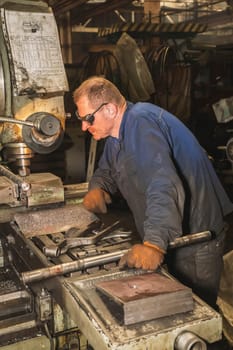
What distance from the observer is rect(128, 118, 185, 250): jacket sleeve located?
1.04m

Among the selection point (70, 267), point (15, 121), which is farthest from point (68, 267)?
point (15, 121)

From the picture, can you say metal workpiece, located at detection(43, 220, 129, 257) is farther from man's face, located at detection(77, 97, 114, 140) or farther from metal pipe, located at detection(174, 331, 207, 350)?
metal pipe, located at detection(174, 331, 207, 350)

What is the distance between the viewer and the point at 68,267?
3.08 feet

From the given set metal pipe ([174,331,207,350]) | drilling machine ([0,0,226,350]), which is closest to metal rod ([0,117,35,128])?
drilling machine ([0,0,226,350])

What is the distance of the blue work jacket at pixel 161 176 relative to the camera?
1062mm

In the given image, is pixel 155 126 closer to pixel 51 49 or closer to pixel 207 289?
pixel 51 49

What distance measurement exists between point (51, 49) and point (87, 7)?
385 cm

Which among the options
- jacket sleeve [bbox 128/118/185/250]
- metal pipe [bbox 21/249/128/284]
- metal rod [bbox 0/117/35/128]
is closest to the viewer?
metal pipe [bbox 21/249/128/284]

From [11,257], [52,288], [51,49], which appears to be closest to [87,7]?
[51,49]

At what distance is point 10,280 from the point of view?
1.35m

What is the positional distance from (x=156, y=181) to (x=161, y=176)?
18mm

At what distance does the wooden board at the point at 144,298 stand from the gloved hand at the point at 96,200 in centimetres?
56

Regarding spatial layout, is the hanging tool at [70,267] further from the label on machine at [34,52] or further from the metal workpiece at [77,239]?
the label on machine at [34,52]

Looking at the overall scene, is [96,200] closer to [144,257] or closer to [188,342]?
[144,257]
